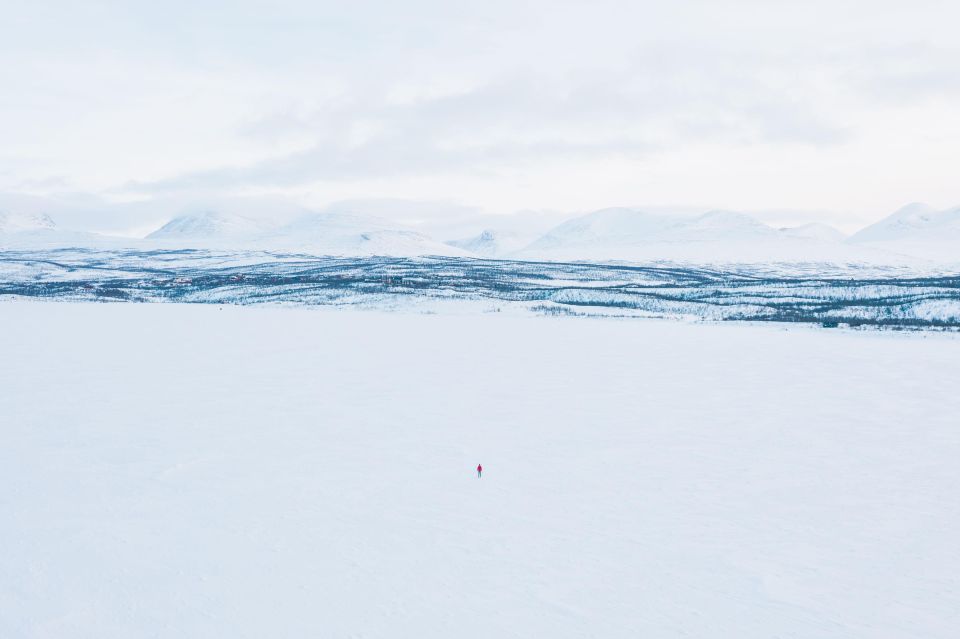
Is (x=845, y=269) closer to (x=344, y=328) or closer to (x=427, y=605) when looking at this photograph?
(x=344, y=328)

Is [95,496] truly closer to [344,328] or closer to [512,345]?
[512,345]

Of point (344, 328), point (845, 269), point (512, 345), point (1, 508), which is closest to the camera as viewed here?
point (1, 508)

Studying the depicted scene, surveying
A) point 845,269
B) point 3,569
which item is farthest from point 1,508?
point 845,269

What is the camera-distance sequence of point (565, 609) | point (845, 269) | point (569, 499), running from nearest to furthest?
point (565, 609)
point (569, 499)
point (845, 269)

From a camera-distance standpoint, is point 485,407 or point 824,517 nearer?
point 824,517

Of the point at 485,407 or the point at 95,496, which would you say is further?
the point at 485,407

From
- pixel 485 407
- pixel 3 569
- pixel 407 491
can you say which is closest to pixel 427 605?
pixel 407 491
